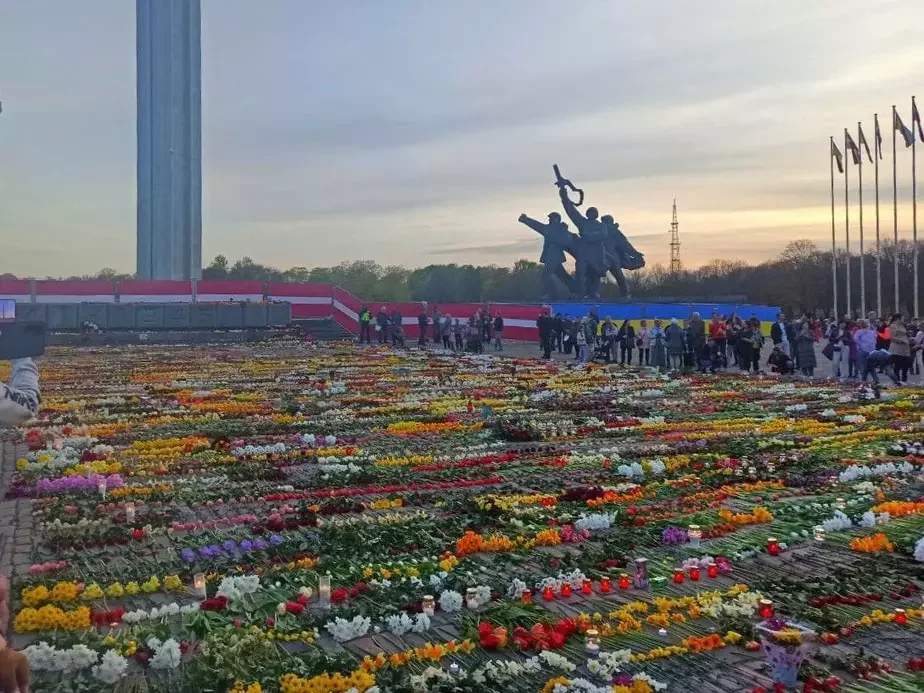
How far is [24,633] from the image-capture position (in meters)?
5.83

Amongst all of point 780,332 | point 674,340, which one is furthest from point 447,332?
point 780,332

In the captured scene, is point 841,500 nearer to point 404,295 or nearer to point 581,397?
point 581,397

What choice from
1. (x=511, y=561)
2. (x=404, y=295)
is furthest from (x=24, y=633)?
(x=404, y=295)

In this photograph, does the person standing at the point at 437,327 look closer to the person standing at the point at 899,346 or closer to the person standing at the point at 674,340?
the person standing at the point at 674,340

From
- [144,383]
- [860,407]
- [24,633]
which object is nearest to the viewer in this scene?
[24,633]

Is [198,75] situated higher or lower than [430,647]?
higher

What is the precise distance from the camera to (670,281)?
84.6 metres

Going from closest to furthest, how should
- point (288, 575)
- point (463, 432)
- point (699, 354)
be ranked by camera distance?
point (288, 575)
point (463, 432)
point (699, 354)

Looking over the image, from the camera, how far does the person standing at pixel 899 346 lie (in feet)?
68.4

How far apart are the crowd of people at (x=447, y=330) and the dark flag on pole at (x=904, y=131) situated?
19.2 m

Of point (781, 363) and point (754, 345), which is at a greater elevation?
point (754, 345)

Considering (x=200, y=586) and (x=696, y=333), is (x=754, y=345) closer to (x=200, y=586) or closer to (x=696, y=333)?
(x=696, y=333)

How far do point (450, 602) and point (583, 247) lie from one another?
4536cm

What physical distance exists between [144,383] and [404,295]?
231 feet
